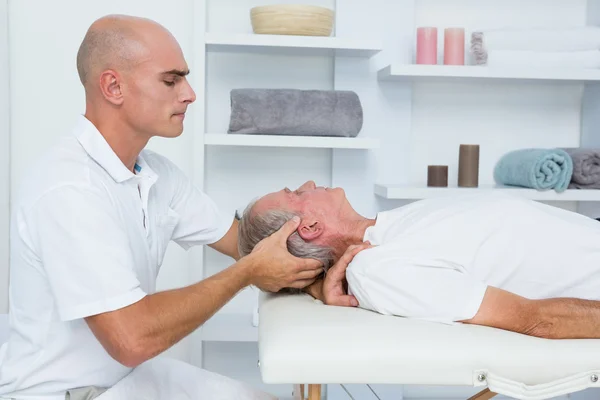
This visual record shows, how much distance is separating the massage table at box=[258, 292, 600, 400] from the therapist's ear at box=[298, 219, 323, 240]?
45 centimetres

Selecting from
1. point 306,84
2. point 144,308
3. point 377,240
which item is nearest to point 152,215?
point 144,308

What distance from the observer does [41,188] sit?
1556 millimetres

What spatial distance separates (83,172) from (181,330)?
15.7 inches

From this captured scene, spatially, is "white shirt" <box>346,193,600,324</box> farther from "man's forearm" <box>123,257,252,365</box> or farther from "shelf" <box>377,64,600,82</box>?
"shelf" <box>377,64,600,82</box>

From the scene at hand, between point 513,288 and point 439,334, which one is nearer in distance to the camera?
point 439,334

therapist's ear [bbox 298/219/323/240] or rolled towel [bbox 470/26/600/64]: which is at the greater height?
rolled towel [bbox 470/26/600/64]

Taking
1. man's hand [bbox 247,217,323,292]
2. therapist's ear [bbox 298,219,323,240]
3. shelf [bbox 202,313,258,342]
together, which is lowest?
shelf [bbox 202,313,258,342]

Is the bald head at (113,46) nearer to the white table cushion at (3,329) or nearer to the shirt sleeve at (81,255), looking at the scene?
the shirt sleeve at (81,255)

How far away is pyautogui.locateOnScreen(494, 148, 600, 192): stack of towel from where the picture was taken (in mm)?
2635

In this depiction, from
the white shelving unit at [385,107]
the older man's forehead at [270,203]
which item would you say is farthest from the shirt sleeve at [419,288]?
the white shelving unit at [385,107]

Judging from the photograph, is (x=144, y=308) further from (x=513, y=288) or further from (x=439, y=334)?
(x=513, y=288)

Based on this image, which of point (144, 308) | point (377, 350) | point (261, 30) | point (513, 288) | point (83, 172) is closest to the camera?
point (377, 350)

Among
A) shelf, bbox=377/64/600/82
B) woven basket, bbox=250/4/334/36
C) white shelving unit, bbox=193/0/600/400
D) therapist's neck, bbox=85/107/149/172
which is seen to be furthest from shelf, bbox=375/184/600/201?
therapist's neck, bbox=85/107/149/172

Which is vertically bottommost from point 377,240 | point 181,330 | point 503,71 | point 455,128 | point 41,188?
point 181,330
